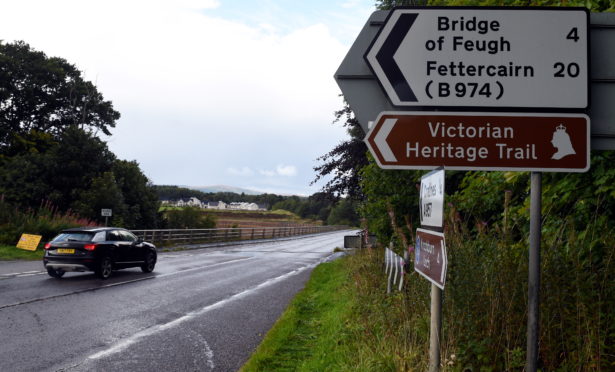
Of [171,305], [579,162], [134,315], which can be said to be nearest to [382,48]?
[579,162]

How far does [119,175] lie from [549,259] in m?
36.4

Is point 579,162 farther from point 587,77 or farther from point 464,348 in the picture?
point 464,348

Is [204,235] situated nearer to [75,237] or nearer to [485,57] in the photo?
[75,237]

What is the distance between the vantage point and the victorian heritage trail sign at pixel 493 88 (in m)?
2.95

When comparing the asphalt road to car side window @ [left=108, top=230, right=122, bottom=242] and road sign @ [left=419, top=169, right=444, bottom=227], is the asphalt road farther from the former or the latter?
road sign @ [left=419, top=169, right=444, bottom=227]

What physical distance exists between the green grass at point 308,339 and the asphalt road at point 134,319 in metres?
0.35

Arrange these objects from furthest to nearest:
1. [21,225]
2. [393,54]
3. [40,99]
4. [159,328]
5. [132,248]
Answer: [40,99] < [21,225] < [132,248] < [159,328] < [393,54]

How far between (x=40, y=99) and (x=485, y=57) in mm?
49770

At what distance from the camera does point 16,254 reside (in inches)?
747

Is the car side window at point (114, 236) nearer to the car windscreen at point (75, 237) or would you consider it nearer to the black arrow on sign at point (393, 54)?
the car windscreen at point (75, 237)

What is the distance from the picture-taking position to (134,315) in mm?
8773

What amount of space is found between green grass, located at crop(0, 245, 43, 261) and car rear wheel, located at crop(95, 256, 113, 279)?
254 inches

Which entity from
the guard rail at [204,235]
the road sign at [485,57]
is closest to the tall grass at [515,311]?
the road sign at [485,57]

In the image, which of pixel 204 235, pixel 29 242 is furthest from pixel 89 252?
pixel 204 235
